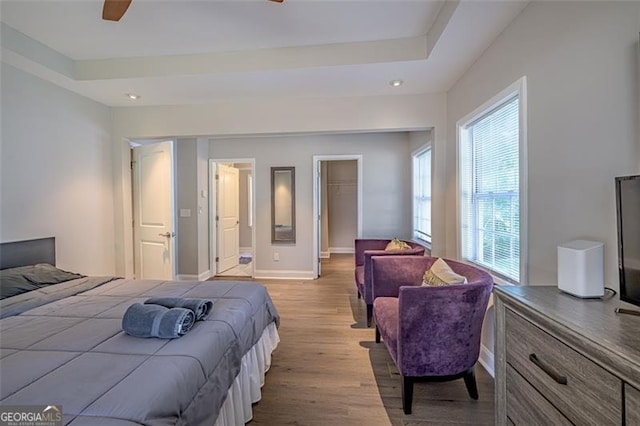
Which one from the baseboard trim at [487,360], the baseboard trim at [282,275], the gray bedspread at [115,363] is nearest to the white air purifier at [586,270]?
the baseboard trim at [487,360]

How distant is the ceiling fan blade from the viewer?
1619mm

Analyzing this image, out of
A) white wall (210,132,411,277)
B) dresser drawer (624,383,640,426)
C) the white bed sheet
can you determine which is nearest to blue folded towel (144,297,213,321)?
the white bed sheet

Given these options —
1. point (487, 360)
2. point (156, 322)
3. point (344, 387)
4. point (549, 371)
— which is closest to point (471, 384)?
point (487, 360)

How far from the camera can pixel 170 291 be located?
7.00ft

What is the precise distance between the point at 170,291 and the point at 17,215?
1.69 metres

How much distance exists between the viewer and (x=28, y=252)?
2.58 meters

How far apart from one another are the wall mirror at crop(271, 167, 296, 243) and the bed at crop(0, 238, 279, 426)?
2840 mm

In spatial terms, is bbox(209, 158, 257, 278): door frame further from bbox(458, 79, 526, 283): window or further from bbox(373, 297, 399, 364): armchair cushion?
bbox(458, 79, 526, 283): window

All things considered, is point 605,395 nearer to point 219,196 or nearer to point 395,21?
point 395,21

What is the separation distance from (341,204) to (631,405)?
279 inches

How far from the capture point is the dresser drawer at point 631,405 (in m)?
0.71

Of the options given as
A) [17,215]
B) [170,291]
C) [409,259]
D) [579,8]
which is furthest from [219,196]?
[579,8]

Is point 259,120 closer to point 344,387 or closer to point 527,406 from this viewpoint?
point 344,387

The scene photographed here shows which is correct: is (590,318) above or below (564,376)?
above
